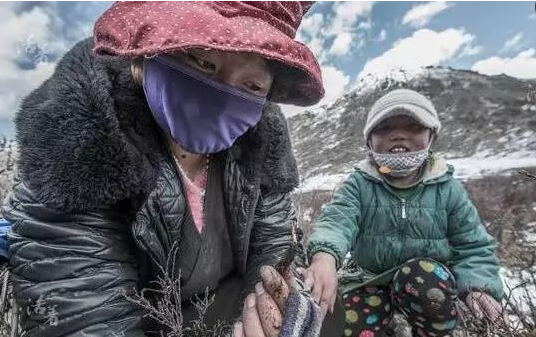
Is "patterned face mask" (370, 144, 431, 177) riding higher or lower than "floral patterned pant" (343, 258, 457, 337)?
higher

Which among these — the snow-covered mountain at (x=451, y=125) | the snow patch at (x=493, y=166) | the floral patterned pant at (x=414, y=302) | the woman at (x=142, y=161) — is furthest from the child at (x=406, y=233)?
the snow patch at (x=493, y=166)

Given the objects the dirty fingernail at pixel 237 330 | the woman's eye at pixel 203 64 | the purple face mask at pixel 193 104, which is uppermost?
the woman's eye at pixel 203 64

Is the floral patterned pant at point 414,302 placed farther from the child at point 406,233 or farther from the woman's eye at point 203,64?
the woman's eye at point 203,64

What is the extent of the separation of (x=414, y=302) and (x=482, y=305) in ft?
1.21

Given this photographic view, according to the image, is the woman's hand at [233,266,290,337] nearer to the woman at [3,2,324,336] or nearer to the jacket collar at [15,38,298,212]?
the woman at [3,2,324,336]

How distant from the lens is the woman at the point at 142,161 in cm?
131

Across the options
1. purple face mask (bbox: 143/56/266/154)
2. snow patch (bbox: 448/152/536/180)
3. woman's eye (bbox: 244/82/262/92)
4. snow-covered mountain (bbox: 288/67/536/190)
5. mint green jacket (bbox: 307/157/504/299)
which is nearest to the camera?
purple face mask (bbox: 143/56/266/154)

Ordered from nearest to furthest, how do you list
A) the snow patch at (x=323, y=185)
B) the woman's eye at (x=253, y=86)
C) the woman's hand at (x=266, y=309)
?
the woman's hand at (x=266, y=309) < the woman's eye at (x=253, y=86) < the snow patch at (x=323, y=185)

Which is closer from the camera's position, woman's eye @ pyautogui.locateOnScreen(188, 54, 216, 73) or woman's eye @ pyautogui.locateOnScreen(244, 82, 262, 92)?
woman's eye @ pyautogui.locateOnScreen(188, 54, 216, 73)

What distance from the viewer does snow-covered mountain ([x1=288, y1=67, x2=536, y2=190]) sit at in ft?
68.2

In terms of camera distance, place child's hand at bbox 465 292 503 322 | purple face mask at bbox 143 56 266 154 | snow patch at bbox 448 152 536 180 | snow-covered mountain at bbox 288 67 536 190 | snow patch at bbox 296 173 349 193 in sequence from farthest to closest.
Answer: snow-covered mountain at bbox 288 67 536 190 < snow patch at bbox 448 152 536 180 < snow patch at bbox 296 173 349 193 < child's hand at bbox 465 292 503 322 < purple face mask at bbox 143 56 266 154

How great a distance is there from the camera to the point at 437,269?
2303mm

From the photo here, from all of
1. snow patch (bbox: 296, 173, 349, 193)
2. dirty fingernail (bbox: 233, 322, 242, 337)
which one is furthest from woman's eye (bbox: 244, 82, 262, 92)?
snow patch (bbox: 296, 173, 349, 193)

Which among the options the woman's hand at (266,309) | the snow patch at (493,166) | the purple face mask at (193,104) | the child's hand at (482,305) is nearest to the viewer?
the woman's hand at (266,309)
